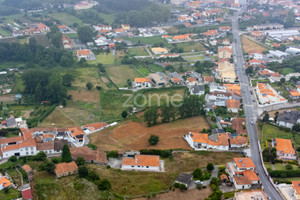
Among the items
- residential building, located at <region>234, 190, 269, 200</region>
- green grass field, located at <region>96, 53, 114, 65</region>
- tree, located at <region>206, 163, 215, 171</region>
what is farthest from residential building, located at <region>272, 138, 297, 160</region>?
green grass field, located at <region>96, 53, 114, 65</region>

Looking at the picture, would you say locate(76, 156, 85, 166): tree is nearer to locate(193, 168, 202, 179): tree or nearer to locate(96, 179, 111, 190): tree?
locate(96, 179, 111, 190): tree

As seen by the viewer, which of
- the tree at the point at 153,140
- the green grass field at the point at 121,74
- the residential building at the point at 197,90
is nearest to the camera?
the tree at the point at 153,140

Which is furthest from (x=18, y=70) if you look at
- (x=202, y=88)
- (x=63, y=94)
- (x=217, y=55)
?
(x=217, y=55)

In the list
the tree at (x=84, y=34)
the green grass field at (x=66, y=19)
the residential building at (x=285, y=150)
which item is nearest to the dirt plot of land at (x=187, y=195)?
the residential building at (x=285, y=150)

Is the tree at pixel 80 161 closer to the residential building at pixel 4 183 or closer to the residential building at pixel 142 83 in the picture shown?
the residential building at pixel 4 183

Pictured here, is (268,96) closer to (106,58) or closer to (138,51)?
(138,51)

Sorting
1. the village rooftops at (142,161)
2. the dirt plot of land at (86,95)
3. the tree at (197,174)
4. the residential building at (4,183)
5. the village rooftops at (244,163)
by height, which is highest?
the village rooftops at (244,163)
